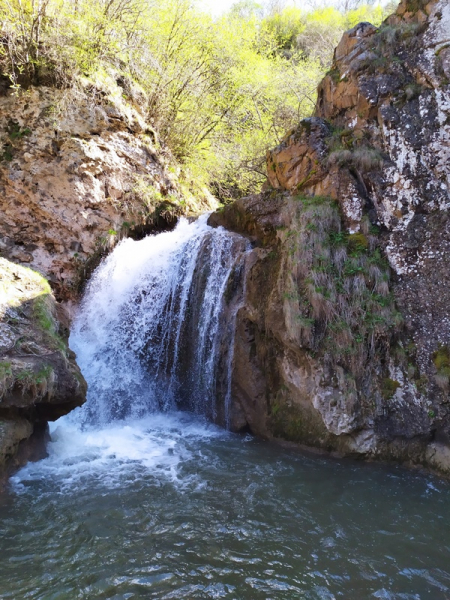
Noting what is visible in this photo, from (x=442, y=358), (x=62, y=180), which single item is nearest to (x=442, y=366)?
(x=442, y=358)

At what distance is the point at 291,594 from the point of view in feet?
10.6

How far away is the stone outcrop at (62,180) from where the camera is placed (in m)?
8.88

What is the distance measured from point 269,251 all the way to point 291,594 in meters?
5.08

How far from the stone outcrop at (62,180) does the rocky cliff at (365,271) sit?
3.90 meters

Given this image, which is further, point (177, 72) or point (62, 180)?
point (177, 72)

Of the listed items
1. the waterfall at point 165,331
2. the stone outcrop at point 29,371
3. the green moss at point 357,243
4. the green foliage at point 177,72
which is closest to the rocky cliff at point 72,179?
the green foliage at point 177,72

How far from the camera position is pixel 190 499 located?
179 inches

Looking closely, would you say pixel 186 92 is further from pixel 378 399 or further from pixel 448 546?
pixel 448 546

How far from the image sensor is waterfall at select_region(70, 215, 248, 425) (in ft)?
Answer: 23.8

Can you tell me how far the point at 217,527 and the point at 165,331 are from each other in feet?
14.1

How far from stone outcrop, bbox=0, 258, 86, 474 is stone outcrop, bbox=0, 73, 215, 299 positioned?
2.37m

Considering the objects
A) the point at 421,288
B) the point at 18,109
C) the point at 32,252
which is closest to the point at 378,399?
the point at 421,288

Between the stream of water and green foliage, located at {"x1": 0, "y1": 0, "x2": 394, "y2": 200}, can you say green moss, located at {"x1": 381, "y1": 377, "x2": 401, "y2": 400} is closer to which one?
the stream of water

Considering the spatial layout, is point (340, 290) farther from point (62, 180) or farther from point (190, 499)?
point (62, 180)
